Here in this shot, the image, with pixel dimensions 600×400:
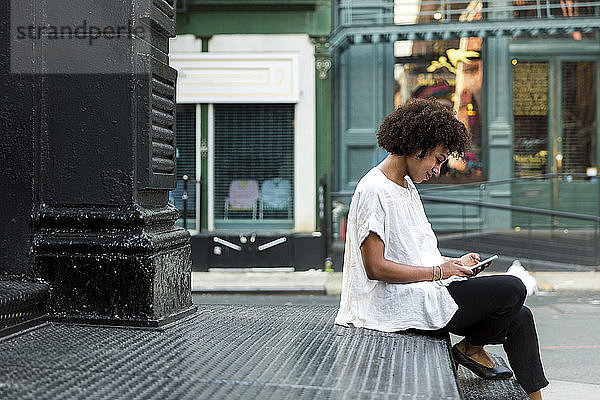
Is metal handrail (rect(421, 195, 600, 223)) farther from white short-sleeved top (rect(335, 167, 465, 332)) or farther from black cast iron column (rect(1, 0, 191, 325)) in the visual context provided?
black cast iron column (rect(1, 0, 191, 325))

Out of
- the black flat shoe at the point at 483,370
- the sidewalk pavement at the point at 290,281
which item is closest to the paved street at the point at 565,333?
the sidewalk pavement at the point at 290,281

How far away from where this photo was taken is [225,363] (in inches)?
124

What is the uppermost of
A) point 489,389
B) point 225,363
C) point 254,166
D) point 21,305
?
point 254,166

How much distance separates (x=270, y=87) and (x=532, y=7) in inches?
197

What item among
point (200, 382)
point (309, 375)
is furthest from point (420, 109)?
point (200, 382)

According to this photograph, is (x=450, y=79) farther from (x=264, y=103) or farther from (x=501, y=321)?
(x=501, y=321)

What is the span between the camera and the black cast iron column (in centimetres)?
391

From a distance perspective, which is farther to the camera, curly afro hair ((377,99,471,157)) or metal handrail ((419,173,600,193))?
metal handrail ((419,173,600,193))

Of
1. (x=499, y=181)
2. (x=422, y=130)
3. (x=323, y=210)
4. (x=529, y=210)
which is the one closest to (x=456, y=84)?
(x=499, y=181)

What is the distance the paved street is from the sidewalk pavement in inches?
6.2

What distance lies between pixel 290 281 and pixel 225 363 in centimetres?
997

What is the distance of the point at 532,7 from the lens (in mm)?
15148

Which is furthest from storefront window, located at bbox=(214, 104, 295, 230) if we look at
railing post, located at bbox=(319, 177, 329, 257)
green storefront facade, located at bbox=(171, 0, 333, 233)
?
railing post, located at bbox=(319, 177, 329, 257)

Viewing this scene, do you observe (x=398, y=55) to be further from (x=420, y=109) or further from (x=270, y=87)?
(x=420, y=109)
